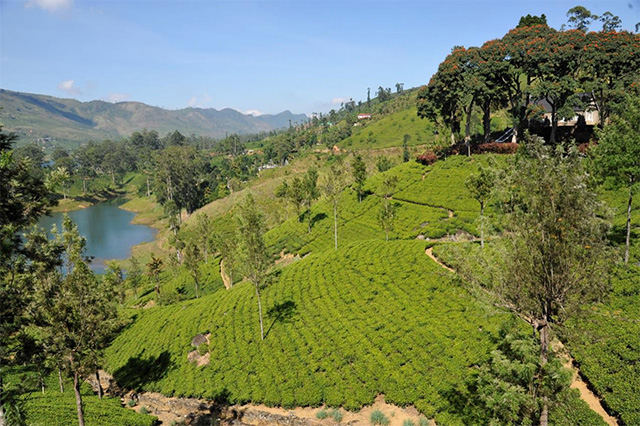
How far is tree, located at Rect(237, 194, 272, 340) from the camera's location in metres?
31.0

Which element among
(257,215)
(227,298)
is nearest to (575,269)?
(257,215)

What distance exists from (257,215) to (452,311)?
18938 mm

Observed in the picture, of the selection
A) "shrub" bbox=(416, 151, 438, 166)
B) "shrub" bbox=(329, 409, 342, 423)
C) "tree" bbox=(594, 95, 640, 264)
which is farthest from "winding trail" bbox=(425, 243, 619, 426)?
"shrub" bbox=(416, 151, 438, 166)

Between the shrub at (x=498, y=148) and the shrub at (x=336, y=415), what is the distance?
161 feet

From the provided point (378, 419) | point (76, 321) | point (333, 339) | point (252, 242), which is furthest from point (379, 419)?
point (76, 321)

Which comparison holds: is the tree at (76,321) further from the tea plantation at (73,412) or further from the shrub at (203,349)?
the shrub at (203,349)

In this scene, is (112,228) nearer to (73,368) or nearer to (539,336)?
(73,368)

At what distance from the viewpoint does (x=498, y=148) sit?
56.9m

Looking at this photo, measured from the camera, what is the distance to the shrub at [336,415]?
2244 centimetres

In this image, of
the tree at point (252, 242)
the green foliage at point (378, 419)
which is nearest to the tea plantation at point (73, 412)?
the tree at point (252, 242)

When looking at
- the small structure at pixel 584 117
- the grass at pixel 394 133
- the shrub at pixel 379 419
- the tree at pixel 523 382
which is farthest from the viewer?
the grass at pixel 394 133

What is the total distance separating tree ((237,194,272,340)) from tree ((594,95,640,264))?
28.4 metres

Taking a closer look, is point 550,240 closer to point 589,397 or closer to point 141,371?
point 589,397

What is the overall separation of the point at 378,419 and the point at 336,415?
285 cm
